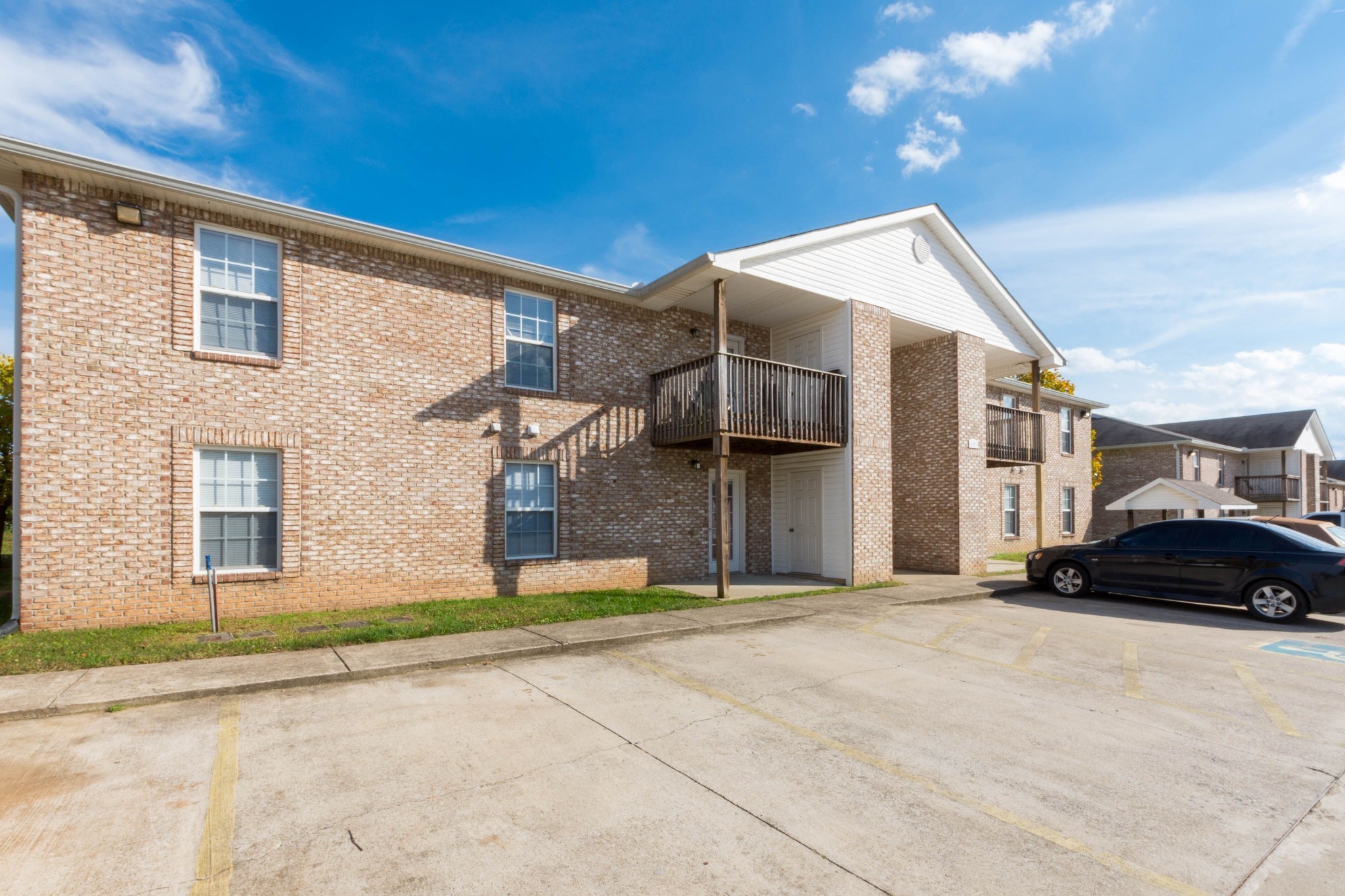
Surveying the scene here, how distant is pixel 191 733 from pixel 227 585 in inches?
186

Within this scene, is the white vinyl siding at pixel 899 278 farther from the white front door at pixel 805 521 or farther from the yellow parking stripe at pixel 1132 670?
the yellow parking stripe at pixel 1132 670

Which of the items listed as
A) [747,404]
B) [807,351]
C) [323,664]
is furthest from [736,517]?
[323,664]

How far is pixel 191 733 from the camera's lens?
5.06m

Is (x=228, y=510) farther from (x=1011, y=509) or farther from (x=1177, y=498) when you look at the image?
(x=1177, y=498)

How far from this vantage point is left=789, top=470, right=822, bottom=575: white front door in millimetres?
14406

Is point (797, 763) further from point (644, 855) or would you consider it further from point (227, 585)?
point (227, 585)

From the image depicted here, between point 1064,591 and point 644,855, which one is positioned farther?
point 1064,591

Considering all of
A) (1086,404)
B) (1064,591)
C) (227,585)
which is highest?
(1086,404)

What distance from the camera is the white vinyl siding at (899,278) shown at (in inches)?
509

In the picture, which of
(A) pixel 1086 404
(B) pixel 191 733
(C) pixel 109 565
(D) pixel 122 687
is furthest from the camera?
(A) pixel 1086 404

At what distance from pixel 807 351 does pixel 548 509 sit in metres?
6.80

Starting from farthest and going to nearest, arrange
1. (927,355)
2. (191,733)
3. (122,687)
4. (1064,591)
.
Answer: (927,355) < (1064,591) < (122,687) < (191,733)

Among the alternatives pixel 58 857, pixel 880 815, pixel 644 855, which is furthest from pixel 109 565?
pixel 880 815

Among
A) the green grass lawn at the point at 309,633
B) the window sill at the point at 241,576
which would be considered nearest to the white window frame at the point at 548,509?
the green grass lawn at the point at 309,633
